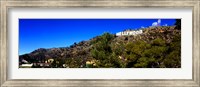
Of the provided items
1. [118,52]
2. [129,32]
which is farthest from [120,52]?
[129,32]

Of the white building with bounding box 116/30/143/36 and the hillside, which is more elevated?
the white building with bounding box 116/30/143/36

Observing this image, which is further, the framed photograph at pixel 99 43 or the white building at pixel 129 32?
the white building at pixel 129 32

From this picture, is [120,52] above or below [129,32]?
below

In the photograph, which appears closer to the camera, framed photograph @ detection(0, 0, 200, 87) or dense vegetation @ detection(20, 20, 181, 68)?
framed photograph @ detection(0, 0, 200, 87)

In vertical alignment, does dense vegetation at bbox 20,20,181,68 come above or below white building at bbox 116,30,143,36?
below

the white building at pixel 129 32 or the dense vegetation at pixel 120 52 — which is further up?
the white building at pixel 129 32

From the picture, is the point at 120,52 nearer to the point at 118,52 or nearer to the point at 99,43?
the point at 118,52

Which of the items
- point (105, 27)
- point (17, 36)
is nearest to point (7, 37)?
point (17, 36)
